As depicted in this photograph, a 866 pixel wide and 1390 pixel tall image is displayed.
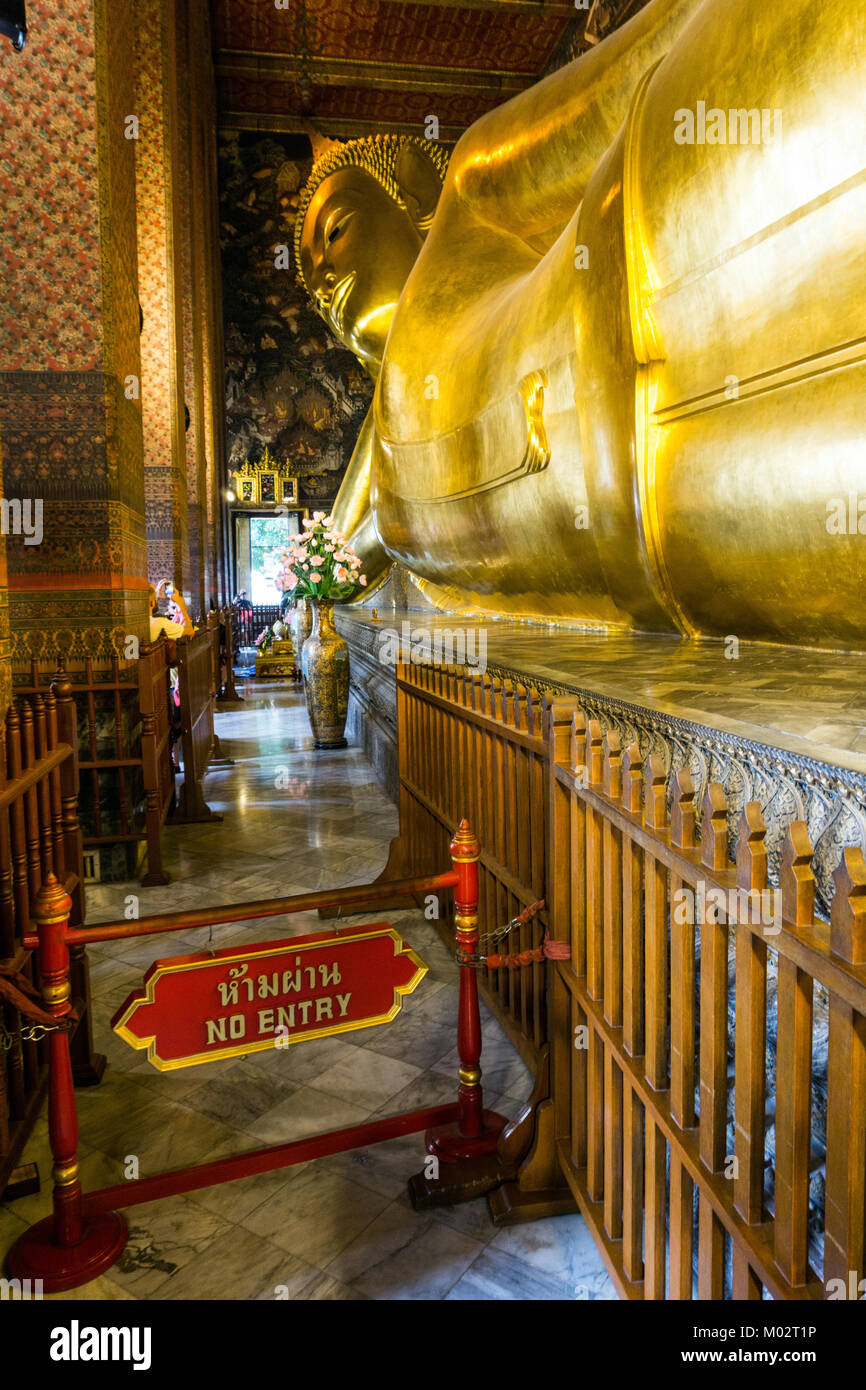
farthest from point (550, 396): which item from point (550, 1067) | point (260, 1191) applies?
point (260, 1191)

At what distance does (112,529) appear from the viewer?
10.7 feet

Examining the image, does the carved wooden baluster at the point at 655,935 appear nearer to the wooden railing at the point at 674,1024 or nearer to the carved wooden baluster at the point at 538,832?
the wooden railing at the point at 674,1024

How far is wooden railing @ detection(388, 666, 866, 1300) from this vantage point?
664 millimetres

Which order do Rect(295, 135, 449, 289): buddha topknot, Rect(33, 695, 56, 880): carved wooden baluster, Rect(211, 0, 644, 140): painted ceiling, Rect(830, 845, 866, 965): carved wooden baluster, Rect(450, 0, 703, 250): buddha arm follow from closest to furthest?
Rect(830, 845, 866, 965): carved wooden baluster < Rect(33, 695, 56, 880): carved wooden baluster < Rect(450, 0, 703, 250): buddha arm < Rect(295, 135, 449, 289): buddha topknot < Rect(211, 0, 644, 140): painted ceiling

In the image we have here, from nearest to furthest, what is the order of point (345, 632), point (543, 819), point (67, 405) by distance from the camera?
point (543, 819)
point (67, 405)
point (345, 632)

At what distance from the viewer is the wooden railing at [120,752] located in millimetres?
3092

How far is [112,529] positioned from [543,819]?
2.41 m

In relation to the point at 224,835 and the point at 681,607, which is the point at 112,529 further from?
the point at 681,607

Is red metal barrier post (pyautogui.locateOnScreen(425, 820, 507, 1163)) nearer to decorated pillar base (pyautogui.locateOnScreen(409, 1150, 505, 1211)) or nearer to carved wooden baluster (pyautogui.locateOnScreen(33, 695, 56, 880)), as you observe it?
decorated pillar base (pyautogui.locateOnScreen(409, 1150, 505, 1211))

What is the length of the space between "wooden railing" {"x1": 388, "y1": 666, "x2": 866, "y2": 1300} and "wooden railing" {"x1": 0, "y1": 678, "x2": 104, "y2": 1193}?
884mm

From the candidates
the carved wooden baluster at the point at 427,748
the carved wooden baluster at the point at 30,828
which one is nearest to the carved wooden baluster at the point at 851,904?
the carved wooden baluster at the point at 30,828

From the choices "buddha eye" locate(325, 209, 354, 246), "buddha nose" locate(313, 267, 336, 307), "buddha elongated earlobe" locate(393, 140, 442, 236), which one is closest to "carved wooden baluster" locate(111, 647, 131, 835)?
"buddha nose" locate(313, 267, 336, 307)

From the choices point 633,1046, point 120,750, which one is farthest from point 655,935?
point 120,750

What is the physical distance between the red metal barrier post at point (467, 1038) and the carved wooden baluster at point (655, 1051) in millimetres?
465
